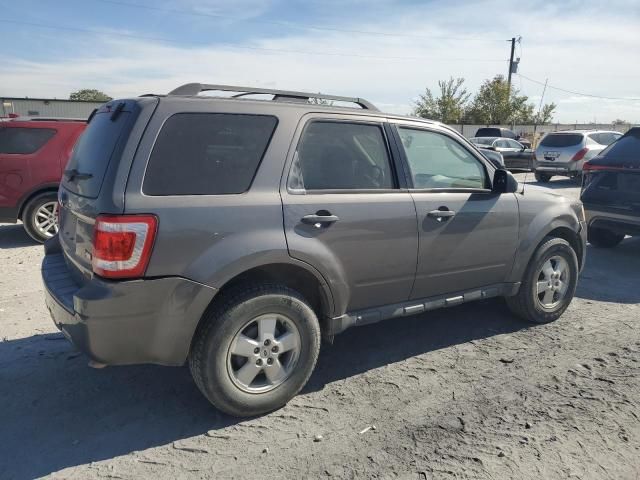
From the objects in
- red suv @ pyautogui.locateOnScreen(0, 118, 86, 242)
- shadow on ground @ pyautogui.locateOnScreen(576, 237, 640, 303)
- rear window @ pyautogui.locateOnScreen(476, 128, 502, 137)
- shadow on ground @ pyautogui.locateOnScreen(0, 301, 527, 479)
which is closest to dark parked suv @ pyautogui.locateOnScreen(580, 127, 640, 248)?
shadow on ground @ pyautogui.locateOnScreen(576, 237, 640, 303)

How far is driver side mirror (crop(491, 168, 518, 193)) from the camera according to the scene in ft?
13.5

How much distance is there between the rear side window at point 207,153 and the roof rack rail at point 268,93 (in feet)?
1.13

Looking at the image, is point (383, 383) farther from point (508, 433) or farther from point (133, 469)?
point (133, 469)

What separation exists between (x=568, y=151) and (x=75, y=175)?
16039 mm

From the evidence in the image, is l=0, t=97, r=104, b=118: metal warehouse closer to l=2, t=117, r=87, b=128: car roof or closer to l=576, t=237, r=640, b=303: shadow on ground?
l=2, t=117, r=87, b=128: car roof

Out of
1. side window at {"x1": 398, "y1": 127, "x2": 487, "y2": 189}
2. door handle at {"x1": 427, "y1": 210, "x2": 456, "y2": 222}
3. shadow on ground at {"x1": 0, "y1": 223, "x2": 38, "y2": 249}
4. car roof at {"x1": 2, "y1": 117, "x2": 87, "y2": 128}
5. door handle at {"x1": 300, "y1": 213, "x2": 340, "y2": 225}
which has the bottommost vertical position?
shadow on ground at {"x1": 0, "y1": 223, "x2": 38, "y2": 249}

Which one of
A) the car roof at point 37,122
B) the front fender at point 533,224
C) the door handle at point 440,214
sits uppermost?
the car roof at point 37,122

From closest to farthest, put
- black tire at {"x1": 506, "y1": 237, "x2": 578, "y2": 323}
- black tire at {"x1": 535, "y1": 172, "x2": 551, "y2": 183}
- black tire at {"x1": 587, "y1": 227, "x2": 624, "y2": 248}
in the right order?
black tire at {"x1": 506, "y1": 237, "x2": 578, "y2": 323} → black tire at {"x1": 587, "y1": 227, "x2": 624, "y2": 248} → black tire at {"x1": 535, "y1": 172, "x2": 551, "y2": 183}

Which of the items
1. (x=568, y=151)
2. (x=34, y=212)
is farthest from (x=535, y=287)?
(x=568, y=151)

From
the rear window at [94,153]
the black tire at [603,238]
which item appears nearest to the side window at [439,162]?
the rear window at [94,153]

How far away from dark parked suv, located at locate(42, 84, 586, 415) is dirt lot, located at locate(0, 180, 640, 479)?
0.32 meters

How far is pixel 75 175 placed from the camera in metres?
3.24

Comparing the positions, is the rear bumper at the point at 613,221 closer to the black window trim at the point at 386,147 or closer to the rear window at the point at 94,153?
the black window trim at the point at 386,147

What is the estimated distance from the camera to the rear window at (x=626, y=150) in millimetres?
6793
